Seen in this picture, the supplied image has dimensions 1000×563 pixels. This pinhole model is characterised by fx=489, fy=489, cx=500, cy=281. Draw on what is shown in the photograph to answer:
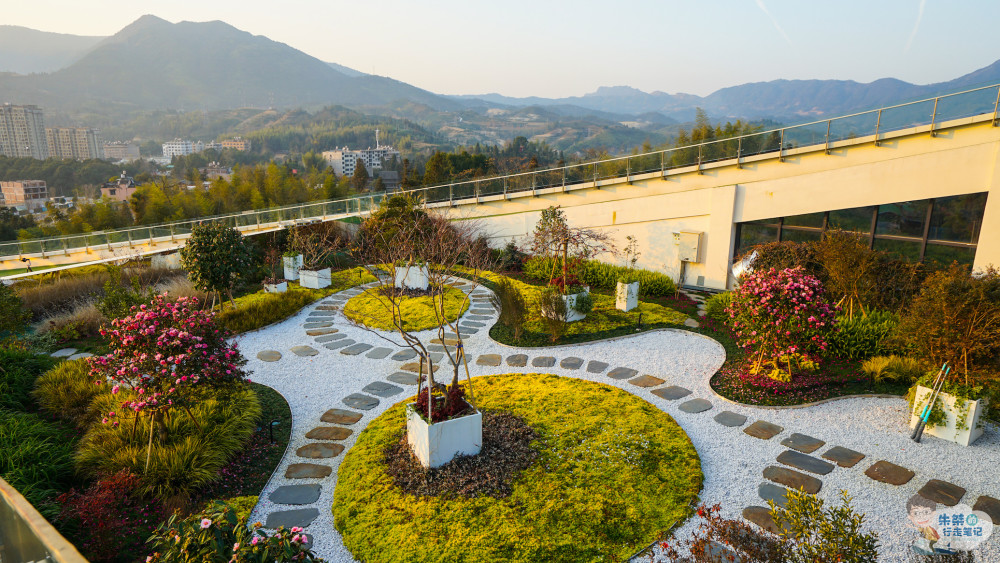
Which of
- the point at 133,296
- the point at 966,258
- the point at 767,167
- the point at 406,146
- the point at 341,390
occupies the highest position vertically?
the point at 406,146

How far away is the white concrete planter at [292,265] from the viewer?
13.1 m

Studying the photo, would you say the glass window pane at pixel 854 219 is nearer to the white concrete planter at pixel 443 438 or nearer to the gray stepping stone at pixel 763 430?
the gray stepping stone at pixel 763 430

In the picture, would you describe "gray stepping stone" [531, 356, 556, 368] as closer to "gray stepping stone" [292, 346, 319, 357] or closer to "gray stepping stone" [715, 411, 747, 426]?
"gray stepping stone" [715, 411, 747, 426]

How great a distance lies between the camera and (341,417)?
6402 millimetres

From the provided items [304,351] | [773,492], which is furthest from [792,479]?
[304,351]

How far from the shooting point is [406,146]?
103500 mm

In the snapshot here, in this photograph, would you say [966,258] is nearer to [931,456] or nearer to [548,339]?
[931,456]

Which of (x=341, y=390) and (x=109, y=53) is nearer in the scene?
(x=341, y=390)

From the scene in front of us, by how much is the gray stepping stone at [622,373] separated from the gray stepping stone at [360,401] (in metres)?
3.38

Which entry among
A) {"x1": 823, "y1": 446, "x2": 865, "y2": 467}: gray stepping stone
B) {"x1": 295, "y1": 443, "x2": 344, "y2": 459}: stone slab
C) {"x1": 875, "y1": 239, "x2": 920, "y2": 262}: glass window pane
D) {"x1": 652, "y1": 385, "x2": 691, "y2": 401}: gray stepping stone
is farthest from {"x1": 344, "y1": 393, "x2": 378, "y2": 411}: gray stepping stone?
{"x1": 875, "y1": 239, "x2": 920, "y2": 262}: glass window pane

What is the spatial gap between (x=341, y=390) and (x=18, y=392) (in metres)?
4.12

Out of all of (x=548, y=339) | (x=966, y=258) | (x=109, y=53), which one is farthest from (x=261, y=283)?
(x=109, y=53)

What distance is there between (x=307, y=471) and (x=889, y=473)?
608cm

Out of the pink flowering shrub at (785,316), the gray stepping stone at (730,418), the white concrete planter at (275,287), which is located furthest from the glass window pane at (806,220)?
the white concrete planter at (275,287)
